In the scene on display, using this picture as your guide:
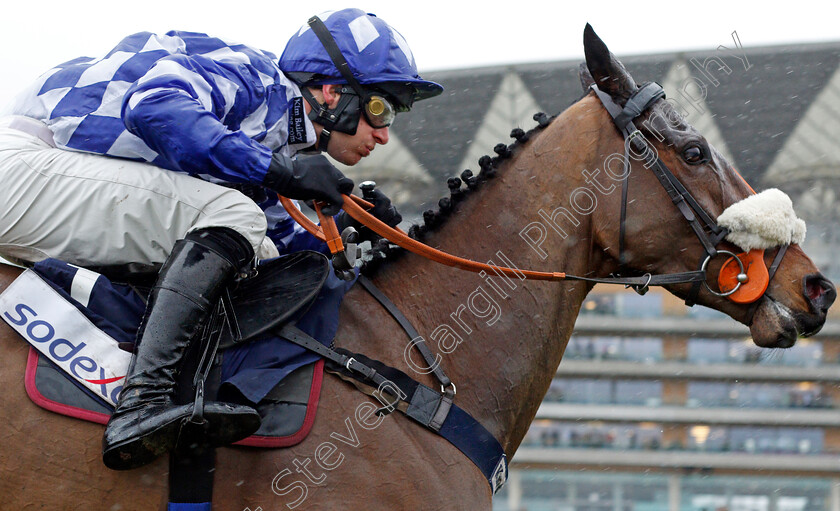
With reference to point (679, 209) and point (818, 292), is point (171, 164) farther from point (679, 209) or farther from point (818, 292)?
point (818, 292)

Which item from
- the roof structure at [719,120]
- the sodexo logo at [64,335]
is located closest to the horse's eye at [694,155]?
the sodexo logo at [64,335]

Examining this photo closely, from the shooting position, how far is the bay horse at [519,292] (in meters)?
2.49

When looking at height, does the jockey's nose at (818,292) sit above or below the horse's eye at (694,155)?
below

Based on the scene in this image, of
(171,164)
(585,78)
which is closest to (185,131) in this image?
(171,164)

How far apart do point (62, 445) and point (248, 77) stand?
131 cm

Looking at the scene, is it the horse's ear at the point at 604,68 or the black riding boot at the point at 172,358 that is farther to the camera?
the horse's ear at the point at 604,68

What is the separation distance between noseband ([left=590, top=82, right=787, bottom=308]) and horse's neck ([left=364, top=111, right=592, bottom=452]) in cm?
18

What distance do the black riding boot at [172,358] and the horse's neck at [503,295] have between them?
696 mm

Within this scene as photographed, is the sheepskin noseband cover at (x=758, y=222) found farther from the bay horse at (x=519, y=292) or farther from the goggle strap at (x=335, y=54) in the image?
the goggle strap at (x=335, y=54)

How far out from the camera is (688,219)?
9.29 ft

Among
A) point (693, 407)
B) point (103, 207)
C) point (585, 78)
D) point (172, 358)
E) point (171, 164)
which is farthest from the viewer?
point (693, 407)

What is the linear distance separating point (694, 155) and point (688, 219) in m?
0.24

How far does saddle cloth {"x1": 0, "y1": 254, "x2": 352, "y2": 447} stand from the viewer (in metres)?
2.34

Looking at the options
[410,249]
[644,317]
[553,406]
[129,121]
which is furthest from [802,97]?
[129,121]
